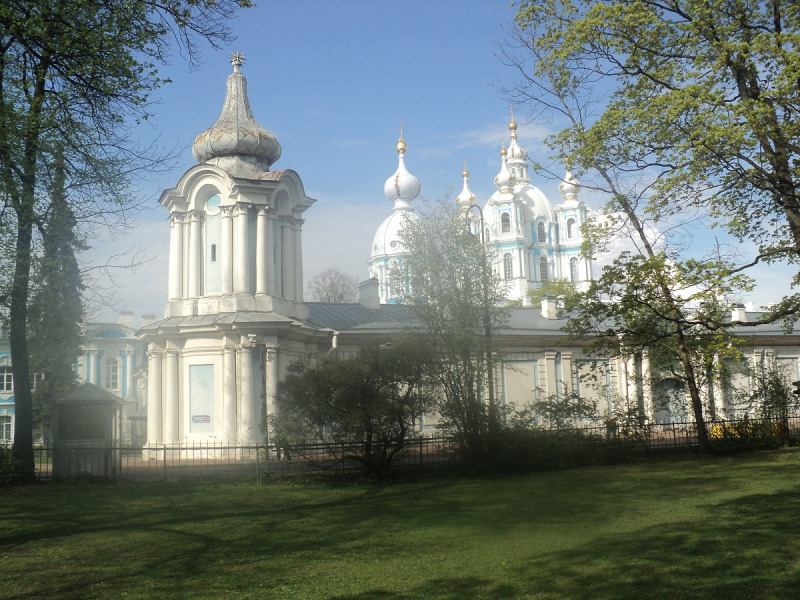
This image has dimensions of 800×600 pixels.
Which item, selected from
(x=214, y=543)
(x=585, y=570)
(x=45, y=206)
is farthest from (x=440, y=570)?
(x=45, y=206)

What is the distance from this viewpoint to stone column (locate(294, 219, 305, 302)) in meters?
29.6

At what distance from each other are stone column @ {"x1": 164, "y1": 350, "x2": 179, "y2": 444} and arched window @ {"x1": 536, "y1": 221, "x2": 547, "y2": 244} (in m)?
60.8

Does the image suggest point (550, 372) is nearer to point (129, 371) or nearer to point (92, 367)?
point (129, 371)

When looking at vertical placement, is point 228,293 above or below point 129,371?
above

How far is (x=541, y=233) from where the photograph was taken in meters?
83.9

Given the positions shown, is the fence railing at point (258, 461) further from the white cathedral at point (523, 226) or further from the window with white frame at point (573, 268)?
the window with white frame at point (573, 268)

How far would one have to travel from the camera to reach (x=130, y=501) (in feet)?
53.3

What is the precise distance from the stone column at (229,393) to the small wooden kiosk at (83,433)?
6.67 m

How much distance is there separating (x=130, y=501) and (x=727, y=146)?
43.9 ft

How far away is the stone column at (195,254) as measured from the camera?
94.0 ft

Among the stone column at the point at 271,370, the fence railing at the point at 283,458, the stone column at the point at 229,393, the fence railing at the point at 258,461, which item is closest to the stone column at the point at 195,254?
the stone column at the point at 229,393

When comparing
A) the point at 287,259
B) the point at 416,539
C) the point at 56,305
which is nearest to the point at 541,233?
the point at 287,259

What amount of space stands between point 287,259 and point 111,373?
30.7m

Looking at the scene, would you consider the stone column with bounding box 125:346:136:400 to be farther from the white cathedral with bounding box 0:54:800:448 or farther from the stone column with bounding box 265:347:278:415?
the stone column with bounding box 265:347:278:415
